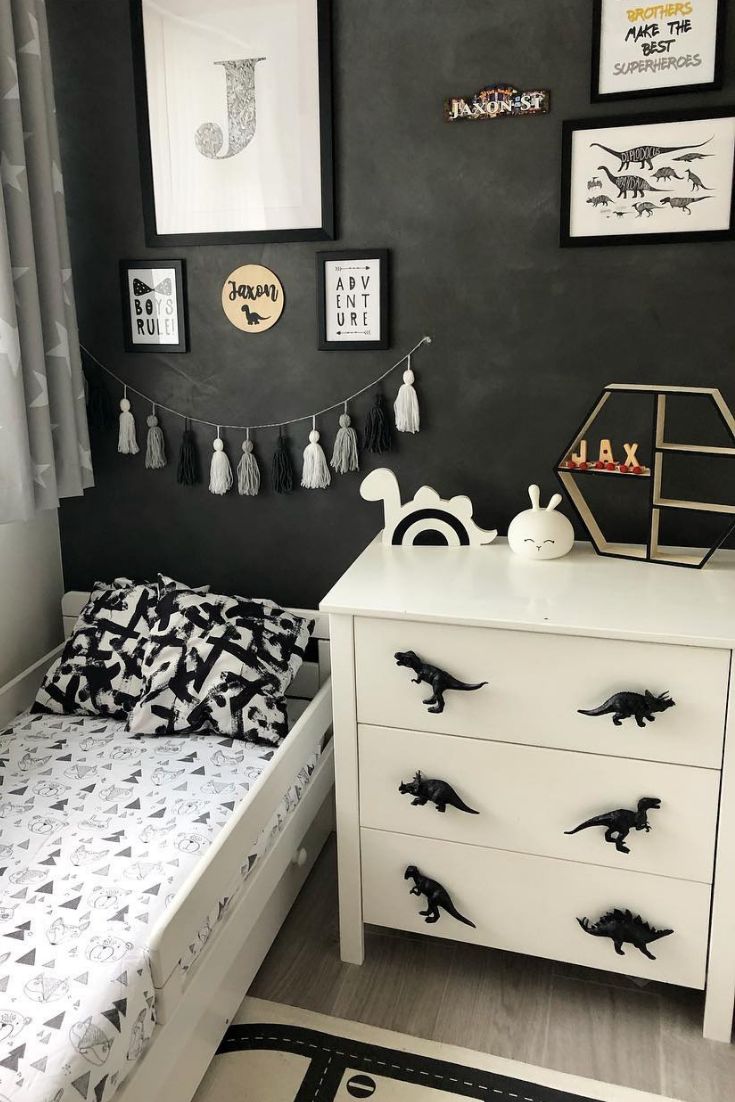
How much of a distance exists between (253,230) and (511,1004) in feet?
6.00

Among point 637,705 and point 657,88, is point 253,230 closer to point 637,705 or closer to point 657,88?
point 657,88

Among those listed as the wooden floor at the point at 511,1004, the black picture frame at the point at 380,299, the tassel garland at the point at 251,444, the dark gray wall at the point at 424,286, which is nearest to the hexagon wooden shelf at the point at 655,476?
the dark gray wall at the point at 424,286

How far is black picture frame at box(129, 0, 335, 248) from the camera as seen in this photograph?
6.46ft

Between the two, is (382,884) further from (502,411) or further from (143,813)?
(502,411)

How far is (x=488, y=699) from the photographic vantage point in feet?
5.48

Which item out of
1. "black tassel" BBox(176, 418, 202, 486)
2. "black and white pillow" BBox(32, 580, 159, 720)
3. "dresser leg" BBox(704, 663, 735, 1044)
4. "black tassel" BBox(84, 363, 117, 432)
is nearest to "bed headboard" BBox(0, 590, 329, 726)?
"black and white pillow" BBox(32, 580, 159, 720)

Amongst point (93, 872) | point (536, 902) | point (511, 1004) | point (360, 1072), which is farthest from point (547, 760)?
point (93, 872)

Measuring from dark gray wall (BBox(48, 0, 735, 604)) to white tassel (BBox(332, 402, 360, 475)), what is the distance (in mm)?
46

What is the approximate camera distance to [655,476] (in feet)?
5.90

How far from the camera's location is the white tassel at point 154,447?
2295mm

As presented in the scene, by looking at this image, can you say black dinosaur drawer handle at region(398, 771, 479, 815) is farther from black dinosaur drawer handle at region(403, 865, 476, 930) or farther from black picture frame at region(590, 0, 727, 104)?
black picture frame at region(590, 0, 727, 104)

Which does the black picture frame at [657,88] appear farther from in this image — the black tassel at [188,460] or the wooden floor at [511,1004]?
the wooden floor at [511,1004]

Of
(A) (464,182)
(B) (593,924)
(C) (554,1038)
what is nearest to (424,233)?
(A) (464,182)

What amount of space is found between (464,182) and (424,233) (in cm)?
14
